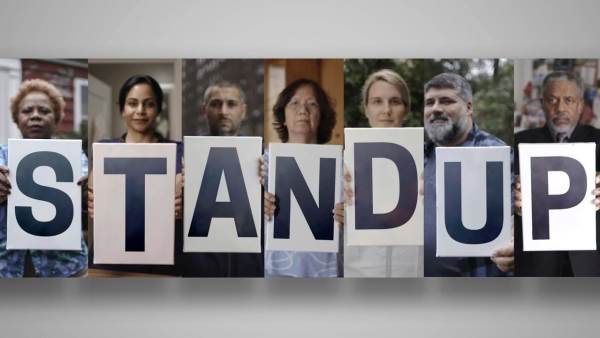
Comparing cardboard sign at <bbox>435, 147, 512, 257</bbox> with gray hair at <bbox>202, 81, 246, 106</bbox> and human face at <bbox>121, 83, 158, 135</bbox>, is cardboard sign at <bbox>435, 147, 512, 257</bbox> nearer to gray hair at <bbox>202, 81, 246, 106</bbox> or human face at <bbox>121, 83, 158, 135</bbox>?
gray hair at <bbox>202, 81, 246, 106</bbox>

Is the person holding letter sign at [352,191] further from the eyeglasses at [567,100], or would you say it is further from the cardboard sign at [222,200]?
the eyeglasses at [567,100]

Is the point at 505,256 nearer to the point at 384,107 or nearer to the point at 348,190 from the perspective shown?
the point at 348,190

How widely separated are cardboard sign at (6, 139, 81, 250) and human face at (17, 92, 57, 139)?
0.04 meters

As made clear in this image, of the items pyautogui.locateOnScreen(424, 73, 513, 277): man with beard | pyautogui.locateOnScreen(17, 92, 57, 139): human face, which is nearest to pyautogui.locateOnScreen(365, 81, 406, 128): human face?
pyautogui.locateOnScreen(424, 73, 513, 277): man with beard

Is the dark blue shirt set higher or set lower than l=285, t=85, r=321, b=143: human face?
lower

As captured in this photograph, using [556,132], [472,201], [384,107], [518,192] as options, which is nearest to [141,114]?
[384,107]

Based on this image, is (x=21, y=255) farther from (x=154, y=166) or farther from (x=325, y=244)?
(x=325, y=244)

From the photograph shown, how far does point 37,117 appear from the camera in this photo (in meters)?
3.31

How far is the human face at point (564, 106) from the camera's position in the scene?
10.8 feet

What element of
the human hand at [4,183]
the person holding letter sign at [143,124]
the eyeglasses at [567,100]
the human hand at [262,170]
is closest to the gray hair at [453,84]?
the eyeglasses at [567,100]

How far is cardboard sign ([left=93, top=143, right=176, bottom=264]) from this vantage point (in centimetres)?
329

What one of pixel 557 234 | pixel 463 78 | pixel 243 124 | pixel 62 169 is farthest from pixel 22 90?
pixel 557 234

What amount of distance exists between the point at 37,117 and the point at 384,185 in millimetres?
1636

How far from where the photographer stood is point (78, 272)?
3326mm
